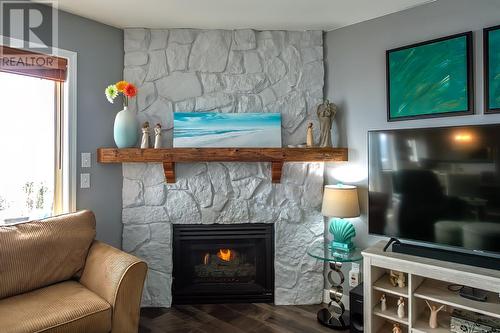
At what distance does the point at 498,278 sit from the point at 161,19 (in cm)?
290

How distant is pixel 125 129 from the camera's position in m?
2.41

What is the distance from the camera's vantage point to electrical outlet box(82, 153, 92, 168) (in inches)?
95.7

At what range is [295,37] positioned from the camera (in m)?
2.66

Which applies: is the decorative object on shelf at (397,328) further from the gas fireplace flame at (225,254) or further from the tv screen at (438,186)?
the gas fireplace flame at (225,254)

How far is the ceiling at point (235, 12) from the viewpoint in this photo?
219 cm

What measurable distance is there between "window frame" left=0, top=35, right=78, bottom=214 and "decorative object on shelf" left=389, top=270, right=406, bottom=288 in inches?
99.0

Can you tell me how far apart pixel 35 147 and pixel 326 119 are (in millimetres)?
2351

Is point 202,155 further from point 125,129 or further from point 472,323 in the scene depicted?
point 472,323

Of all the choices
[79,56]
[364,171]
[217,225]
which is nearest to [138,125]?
[79,56]

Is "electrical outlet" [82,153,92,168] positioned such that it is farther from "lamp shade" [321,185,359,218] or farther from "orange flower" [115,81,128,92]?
"lamp shade" [321,185,359,218]

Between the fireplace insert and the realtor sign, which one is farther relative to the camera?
the fireplace insert

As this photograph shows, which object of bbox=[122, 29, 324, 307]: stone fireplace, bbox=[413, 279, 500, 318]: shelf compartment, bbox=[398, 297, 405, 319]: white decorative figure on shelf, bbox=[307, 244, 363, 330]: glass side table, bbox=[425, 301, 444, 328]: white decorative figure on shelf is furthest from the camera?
bbox=[122, 29, 324, 307]: stone fireplace

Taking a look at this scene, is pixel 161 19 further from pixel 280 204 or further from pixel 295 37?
pixel 280 204

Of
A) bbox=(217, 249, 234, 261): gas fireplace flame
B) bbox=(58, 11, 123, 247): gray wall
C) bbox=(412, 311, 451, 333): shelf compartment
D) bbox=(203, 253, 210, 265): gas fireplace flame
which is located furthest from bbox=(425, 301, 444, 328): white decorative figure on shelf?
bbox=(58, 11, 123, 247): gray wall
